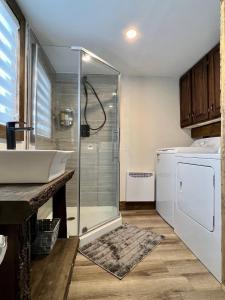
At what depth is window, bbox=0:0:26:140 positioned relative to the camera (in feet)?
5.57

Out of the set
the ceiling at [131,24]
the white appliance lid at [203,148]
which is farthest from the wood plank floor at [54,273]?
the ceiling at [131,24]

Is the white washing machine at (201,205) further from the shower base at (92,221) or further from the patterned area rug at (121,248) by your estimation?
the shower base at (92,221)

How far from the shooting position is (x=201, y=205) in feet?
5.89

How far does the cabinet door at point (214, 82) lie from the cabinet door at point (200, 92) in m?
0.09

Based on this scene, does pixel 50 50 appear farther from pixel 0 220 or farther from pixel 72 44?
pixel 0 220

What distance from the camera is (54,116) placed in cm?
297

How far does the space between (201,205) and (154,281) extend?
0.71 metres

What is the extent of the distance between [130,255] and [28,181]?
4.49 feet

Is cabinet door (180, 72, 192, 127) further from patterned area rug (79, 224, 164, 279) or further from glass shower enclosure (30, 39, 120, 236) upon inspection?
patterned area rug (79, 224, 164, 279)

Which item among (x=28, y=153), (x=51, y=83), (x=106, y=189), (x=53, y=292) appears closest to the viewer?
(x=28, y=153)

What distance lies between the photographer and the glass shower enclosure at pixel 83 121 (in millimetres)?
2541

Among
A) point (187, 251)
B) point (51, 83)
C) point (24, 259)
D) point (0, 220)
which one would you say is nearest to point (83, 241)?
point (187, 251)

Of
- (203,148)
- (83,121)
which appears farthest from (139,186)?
(83,121)

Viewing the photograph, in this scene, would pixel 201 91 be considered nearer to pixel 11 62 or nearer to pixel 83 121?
pixel 83 121
